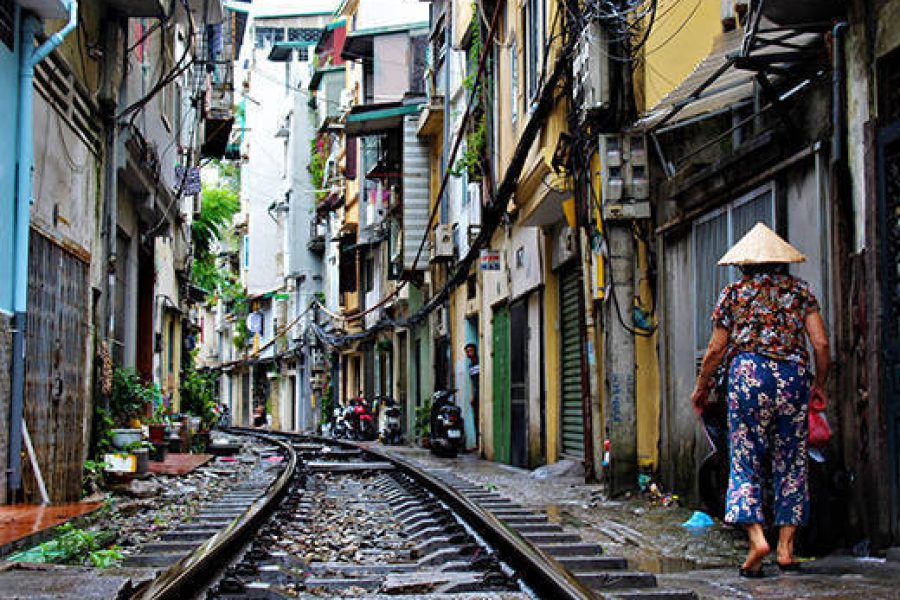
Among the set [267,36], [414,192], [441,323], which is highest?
[267,36]

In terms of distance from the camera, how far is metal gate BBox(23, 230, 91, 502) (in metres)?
9.13

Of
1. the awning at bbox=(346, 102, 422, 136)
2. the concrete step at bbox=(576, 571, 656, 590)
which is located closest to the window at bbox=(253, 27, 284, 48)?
the awning at bbox=(346, 102, 422, 136)

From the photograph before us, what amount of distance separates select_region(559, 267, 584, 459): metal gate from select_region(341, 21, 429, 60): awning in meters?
18.3

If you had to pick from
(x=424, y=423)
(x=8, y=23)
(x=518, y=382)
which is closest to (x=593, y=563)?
(x=8, y=23)

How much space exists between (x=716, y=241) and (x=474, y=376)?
44.9ft

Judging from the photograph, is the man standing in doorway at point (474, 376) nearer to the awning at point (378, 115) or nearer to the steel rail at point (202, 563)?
the awning at point (378, 115)

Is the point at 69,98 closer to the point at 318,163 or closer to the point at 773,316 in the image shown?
the point at 773,316

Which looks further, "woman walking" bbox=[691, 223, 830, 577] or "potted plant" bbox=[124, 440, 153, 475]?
"potted plant" bbox=[124, 440, 153, 475]

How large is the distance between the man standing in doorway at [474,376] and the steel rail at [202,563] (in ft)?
44.4

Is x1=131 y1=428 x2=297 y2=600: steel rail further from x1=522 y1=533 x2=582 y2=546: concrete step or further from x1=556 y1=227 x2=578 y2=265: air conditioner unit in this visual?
x1=556 y1=227 x2=578 y2=265: air conditioner unit

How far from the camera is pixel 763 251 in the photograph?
6.12 meters

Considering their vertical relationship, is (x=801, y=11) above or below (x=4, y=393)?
above

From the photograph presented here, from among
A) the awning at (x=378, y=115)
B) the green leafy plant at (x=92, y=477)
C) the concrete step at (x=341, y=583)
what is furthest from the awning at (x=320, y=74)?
the concrete step at (x=341, y=583)

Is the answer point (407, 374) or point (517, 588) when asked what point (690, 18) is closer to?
point (517, 588)
